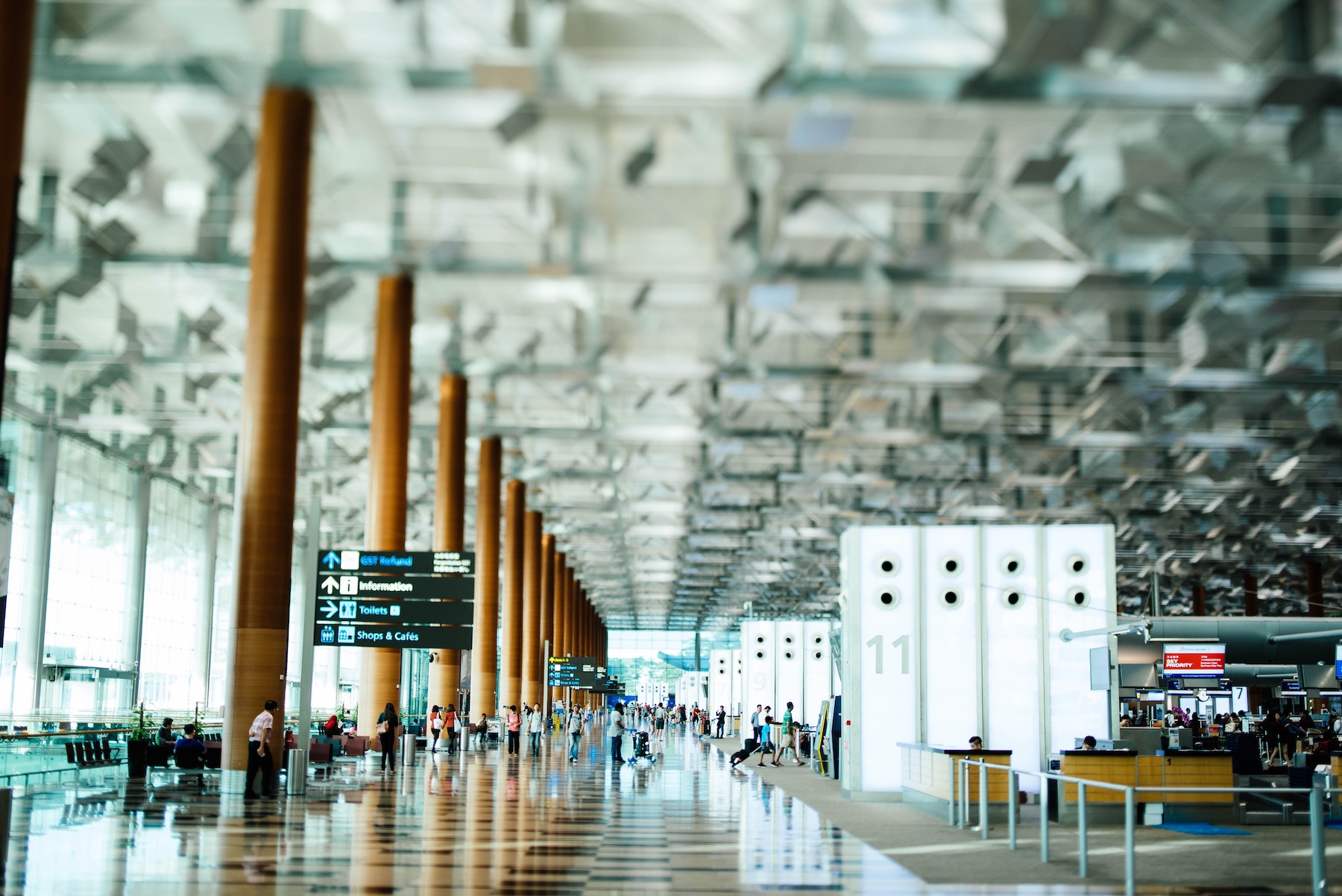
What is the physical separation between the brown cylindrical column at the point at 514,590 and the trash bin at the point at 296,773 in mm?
25959

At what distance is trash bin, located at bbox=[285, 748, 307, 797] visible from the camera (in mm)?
19125

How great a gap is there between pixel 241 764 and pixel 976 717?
36.1 feet

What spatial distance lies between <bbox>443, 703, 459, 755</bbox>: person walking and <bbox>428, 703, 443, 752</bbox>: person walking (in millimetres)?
248

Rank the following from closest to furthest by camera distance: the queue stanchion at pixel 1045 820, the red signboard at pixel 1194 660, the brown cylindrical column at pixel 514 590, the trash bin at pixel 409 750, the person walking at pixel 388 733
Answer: the queue stanchion at pixel 1045 820, the person walking at pixel 388 733, the trash bin at pixel 409 750, the red signboard at pixel 1194 660, the brown cylindrical column at pixel 514 590

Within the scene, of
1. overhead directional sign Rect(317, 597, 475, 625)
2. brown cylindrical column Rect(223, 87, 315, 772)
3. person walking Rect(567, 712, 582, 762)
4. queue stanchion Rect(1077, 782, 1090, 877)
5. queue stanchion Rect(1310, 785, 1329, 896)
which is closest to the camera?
queue stanchion Rect(1310, 785, 1329, 896)

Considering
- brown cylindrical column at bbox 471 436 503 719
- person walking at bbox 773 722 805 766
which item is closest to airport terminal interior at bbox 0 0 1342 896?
person walking at bbox 773 722 805 766

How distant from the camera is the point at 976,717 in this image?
20.9 metres

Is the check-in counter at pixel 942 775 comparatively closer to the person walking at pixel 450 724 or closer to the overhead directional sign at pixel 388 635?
the overhead directional sign at pixel 388 635

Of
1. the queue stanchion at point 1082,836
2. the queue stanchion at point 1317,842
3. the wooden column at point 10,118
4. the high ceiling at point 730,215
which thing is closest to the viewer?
the wooden column at point 10,118

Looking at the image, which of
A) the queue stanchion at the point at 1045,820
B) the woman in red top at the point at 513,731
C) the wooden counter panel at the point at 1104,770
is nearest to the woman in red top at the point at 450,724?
the woman in red top at the point at 513,731

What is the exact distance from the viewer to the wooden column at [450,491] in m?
31.0

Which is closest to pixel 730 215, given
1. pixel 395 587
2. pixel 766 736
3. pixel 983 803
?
pixel 395 587

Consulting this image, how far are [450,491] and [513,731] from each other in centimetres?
1033

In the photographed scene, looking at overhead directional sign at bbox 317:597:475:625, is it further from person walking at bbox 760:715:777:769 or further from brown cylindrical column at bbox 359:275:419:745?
person walking at bbox 760:715:777:769
